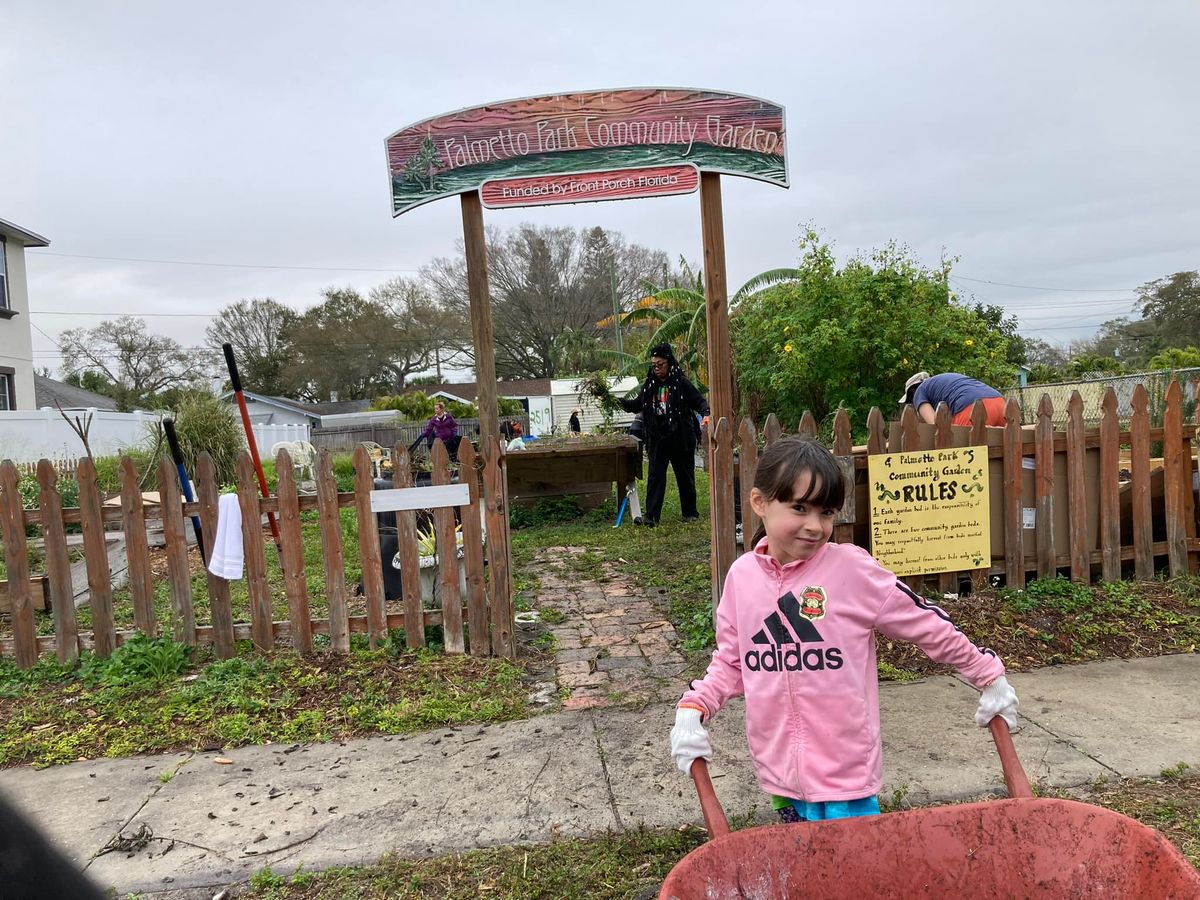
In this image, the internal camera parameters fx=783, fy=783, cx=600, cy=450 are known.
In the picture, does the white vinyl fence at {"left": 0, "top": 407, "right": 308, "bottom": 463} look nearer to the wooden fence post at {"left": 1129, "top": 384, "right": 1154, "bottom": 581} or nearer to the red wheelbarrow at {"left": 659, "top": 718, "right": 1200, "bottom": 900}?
the wooden fence post at {"left": 1129, "top": 384, "right": 1154, "bottom": 581}

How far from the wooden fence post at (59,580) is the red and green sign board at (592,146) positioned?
10.0 feet

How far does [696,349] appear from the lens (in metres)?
15.9

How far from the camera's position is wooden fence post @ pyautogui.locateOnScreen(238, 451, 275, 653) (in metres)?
4.76

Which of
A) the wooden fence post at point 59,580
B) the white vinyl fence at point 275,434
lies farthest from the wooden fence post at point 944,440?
the white vinyl fence at point 275,434

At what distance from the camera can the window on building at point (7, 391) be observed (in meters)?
21.5

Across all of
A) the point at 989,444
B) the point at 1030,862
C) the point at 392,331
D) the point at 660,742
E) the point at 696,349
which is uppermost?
the point at 392,331

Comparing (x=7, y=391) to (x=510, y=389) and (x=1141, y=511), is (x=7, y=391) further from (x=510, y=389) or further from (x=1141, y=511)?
(x=510, y=389)

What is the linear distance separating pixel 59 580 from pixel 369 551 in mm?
2004

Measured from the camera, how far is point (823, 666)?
200cm

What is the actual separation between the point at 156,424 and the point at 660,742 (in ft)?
46.8

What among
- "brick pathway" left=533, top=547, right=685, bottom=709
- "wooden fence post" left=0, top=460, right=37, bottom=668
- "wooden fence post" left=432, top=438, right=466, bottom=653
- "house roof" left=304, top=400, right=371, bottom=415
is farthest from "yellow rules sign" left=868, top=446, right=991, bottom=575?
"house roof" left=304, top=400, right=371, bottom=415

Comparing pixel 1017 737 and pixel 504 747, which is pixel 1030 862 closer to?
pixel 1017 737

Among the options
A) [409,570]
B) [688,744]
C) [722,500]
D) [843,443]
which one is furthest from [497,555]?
[688,744]

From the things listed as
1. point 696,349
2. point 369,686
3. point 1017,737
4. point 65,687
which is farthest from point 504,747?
point 696,349
